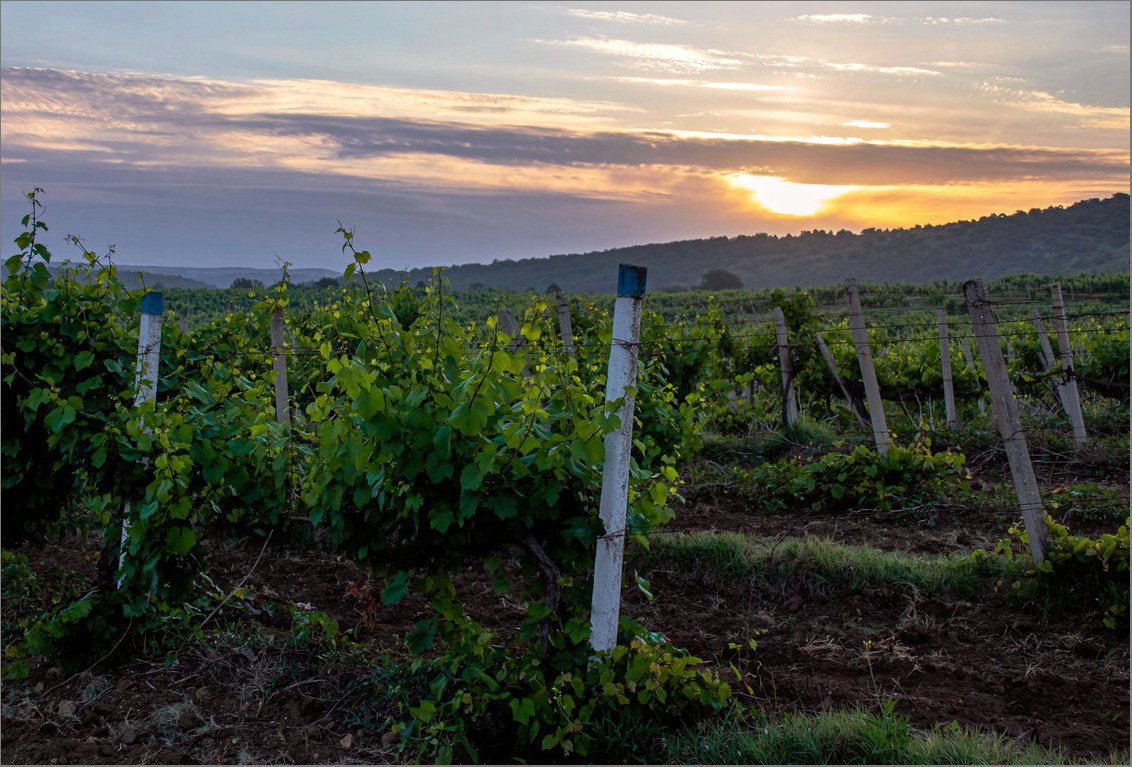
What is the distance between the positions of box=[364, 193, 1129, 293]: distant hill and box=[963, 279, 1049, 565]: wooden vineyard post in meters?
61.5

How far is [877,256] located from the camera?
73.8 m

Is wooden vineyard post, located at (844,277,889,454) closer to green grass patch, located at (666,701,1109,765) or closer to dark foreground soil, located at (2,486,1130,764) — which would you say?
dark foreground soil, located at (2,486,1130,764)

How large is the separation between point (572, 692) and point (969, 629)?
8.47 feet

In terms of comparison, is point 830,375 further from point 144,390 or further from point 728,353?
point 144,390

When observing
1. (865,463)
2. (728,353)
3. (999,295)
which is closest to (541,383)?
(865,463)

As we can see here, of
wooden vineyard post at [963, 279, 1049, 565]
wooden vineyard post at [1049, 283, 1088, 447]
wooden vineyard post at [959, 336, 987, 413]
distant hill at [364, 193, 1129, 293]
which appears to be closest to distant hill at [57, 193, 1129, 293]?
distant hill at [364, 193, 1129, 293]

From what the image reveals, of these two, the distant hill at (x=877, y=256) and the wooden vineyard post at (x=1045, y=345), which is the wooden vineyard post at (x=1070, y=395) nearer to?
the wooden vineyard post at (x=1045, y=345)

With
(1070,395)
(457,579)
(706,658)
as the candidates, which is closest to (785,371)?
(1070,395)

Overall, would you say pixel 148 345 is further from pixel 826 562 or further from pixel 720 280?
pixel 720 280

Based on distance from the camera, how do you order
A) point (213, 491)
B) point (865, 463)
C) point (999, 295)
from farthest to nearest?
point (999, 295)
point (865, 463)
point (213, 491)

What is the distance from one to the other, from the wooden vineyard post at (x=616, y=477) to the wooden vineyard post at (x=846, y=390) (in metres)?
7.53

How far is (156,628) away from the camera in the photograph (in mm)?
4277

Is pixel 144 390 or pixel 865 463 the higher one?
pixel 144 390

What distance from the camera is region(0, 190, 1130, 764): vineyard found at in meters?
3.00
